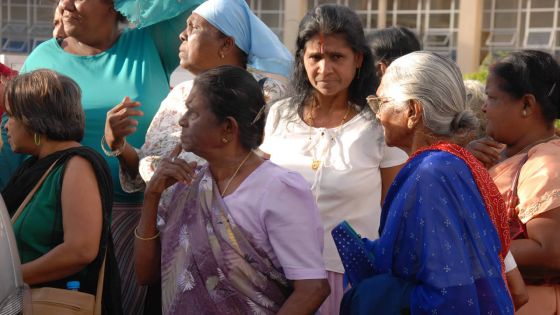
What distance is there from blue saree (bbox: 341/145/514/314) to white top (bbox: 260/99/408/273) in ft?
2.15

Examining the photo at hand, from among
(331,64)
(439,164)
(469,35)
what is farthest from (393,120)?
(469,35)

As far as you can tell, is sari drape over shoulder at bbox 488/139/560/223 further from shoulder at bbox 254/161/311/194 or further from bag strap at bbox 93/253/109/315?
bag strap at bbox 93/253/109/315

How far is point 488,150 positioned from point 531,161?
0.86 feet

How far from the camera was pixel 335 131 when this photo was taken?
13.4ft

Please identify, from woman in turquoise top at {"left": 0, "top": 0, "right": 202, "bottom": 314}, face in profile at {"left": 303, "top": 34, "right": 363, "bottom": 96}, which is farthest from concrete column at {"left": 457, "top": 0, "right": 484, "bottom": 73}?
face in profile at {"left": 303, "top": 34, "right": 363, "bottom": 96}

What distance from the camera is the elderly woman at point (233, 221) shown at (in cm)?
336

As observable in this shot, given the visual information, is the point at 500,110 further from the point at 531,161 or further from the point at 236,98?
the point at 236,98

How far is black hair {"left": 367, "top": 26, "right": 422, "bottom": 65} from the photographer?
4.87 metres

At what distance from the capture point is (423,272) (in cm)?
315

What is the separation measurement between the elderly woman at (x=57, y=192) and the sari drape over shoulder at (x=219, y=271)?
495mm

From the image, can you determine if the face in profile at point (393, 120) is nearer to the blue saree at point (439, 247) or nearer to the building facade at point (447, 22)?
the blue saree at point (439, 247)

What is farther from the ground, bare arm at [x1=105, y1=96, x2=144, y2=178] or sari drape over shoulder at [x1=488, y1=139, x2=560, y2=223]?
bare arm at [x1=105, y1=96, x2=144, y2=178]

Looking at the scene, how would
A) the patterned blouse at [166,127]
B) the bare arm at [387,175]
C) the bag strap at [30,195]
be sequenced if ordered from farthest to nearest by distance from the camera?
the patterned blouse at [166,127], the bare arm at [387,175], the bag strap at [30,195]

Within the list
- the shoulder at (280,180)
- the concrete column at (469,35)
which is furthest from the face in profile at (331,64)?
the concrete column at (469,35)
